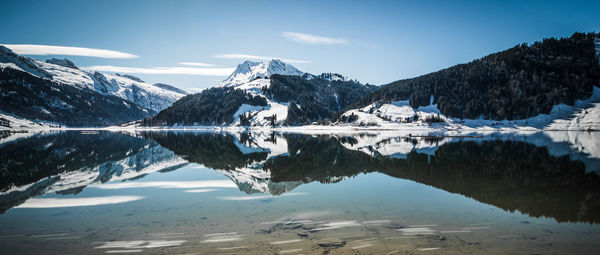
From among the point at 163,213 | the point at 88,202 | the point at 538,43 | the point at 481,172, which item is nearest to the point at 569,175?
the point at 481,172

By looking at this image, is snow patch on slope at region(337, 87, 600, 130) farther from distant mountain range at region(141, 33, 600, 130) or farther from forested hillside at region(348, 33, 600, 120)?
forested hillside at region(348, 33, 600, 120)

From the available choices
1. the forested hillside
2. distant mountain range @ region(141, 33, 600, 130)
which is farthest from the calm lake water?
the forested hillside

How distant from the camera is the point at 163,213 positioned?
15.0 m

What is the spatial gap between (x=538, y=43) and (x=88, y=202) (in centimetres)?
24365

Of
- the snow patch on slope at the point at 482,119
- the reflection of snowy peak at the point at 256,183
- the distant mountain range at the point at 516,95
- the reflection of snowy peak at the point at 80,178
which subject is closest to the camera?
the reflection of snowy peak at the point at 80,178

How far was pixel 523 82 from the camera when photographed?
170 meters

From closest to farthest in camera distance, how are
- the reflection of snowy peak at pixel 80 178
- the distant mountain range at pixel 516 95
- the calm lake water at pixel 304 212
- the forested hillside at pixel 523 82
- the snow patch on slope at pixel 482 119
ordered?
the calm lake water at pixel 304 212
the reflection of snowy peak at pixel 80 178
the snow patch on slope at pixel 482 119
the distant mountain range at pixel 516 95
the forested hillside at pixel 523 82

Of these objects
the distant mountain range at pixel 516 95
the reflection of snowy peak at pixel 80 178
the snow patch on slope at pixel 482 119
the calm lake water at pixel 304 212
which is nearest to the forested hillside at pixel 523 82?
the distant mountain range at pixel 516 95

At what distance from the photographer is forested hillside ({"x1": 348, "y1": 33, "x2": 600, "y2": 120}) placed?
154 m

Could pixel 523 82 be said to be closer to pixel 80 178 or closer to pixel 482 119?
pixel 482 119

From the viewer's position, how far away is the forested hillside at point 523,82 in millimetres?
154250

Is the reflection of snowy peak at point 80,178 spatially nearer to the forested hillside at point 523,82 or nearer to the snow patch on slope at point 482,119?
the snow patch on slope at point 482,119

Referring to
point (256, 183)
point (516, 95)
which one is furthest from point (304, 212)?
point (516, 95)

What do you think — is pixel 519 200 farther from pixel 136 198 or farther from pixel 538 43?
pixel 538 43
